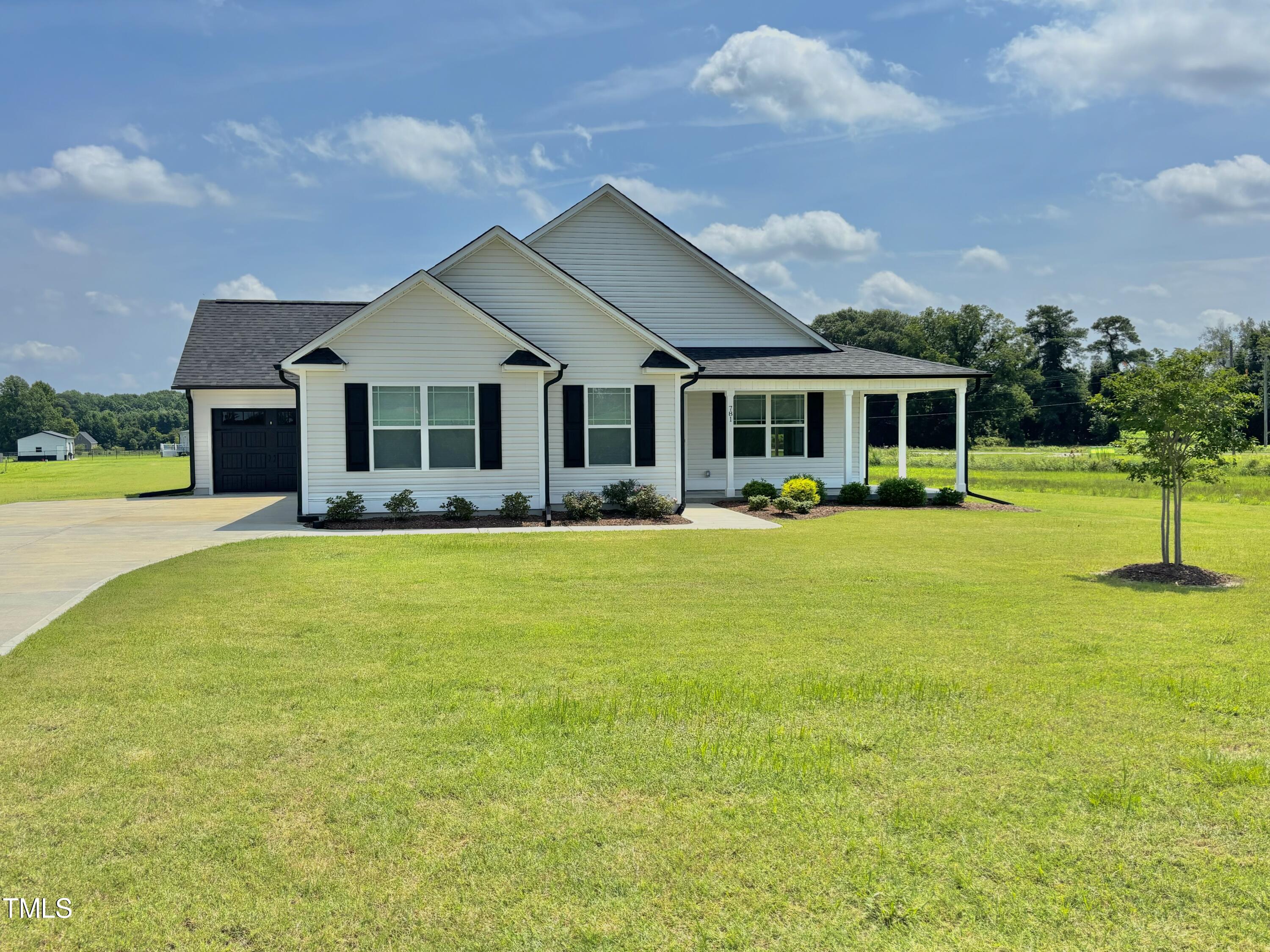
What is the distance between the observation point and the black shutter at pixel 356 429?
17.0 meters

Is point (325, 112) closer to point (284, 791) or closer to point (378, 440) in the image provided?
point (378, 440)

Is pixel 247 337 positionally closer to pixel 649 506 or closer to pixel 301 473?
pixel 301 473

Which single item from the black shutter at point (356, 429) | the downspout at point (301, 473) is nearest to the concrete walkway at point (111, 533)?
the downspout at point (301, 473)

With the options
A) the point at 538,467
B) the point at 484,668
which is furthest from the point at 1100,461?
the point at 484,668

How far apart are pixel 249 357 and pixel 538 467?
40.2 ft

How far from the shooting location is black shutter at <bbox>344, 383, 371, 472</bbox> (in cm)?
1705

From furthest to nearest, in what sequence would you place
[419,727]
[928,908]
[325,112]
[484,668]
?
[325,112]
[484,668]
[419,727]
[928,908]

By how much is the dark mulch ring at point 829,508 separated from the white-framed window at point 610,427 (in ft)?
10.4

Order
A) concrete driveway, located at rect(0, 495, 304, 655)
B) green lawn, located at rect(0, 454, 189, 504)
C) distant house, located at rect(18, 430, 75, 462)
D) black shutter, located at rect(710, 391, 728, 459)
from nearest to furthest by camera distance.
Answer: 1. concrete driveway, located at rect(0, 495, 304, 655)
2. black shutter, located at rect(710, 391, 728, 459)
3. green lawn, located at rect(0, 454, 189, 504)
4. distant house, located at rect(18, 430, 75, 462)

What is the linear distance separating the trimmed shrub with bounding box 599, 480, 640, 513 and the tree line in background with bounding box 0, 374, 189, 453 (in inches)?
4157

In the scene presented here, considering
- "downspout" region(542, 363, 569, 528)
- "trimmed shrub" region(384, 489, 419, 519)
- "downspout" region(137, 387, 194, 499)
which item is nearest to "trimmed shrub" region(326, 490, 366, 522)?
"trimmed shrub" region(384, 489, 419, 519)

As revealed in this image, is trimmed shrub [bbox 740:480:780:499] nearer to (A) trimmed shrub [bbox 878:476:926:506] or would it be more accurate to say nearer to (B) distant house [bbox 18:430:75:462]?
(A) trimmed shrub [bbox 878:476:926:506]

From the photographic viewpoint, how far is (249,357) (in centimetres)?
2527

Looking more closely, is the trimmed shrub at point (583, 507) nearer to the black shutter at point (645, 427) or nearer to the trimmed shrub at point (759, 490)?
the black shutter at point (645, 427)
